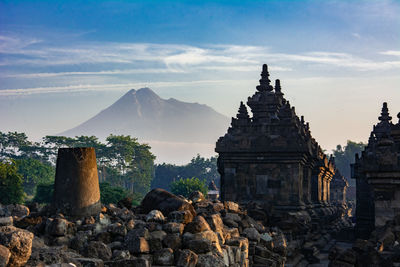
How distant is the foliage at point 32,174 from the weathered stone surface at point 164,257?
228 ft

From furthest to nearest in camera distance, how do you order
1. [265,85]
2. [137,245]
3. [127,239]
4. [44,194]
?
1. [44,194]
2. [265,85]
3. [127,239]
4. [137,245]

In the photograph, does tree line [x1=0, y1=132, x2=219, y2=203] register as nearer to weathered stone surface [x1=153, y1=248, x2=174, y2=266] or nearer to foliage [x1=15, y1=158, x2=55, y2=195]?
foliage [x1=15, y1=158, x2=55, y2=195]

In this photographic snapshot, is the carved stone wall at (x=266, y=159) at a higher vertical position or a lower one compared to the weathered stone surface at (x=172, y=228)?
higher

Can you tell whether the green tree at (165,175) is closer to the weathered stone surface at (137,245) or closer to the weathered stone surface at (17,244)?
the weathered stone surface at (137,245)

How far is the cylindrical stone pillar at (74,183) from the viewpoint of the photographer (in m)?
8.77

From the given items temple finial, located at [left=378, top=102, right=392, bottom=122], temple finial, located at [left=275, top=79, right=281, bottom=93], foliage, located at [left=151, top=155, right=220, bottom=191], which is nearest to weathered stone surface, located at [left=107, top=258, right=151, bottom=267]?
temple finial, located at [left=275, top=79, right=281, bottom=93]

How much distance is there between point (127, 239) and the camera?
7.50 m

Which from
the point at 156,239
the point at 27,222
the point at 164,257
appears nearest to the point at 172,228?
the point at 156,239

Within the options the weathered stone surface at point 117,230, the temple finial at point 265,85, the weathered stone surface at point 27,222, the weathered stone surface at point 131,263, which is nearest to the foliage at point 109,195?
the temple finial at point 265,85

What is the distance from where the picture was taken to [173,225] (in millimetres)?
8062

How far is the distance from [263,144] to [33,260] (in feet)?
38.7

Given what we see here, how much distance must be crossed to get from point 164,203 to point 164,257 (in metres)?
2.39

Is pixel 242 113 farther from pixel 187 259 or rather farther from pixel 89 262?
pixel 89 262

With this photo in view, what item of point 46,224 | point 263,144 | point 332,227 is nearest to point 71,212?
point 46,224
